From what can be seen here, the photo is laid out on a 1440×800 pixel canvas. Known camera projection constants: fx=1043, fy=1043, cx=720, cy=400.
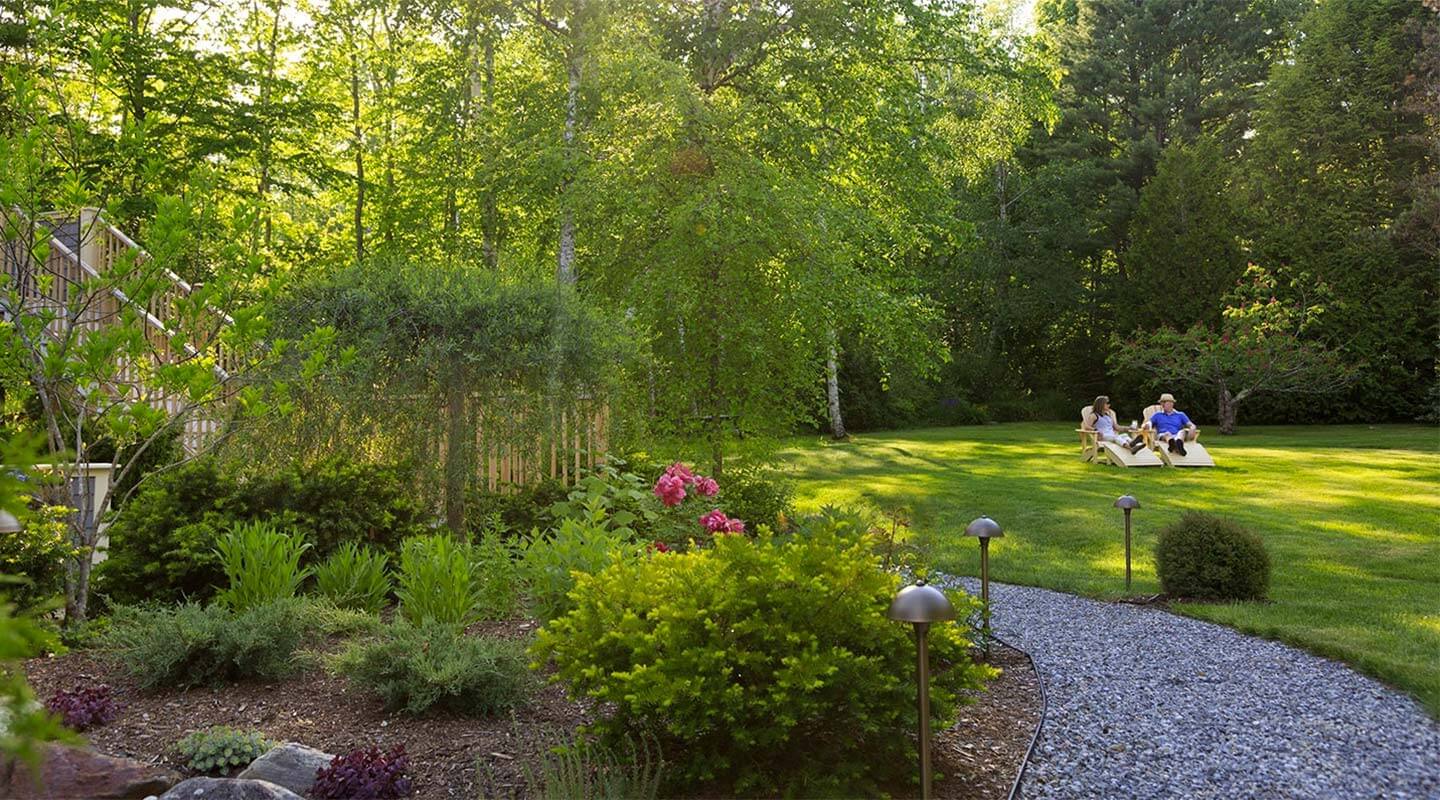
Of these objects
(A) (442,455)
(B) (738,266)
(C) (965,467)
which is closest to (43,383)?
(A) (442,455)

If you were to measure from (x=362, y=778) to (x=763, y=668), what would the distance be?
125 centimetres

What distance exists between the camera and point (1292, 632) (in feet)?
17.7

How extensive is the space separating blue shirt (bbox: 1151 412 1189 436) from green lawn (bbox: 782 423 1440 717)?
0.94 m

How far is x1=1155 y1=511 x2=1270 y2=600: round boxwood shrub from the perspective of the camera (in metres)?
6.32

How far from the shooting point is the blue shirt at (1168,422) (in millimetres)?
14570

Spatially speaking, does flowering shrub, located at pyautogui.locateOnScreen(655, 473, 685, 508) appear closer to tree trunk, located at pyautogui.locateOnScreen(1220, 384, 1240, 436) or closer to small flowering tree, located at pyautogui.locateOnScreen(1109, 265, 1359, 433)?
small flowering tree, located at pyautogui.locateOnScreen(1109, 265, 1359, 433)

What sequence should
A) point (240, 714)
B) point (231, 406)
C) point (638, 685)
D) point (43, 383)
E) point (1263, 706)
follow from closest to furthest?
point (638, 685), point (240, 714), point (1263, 706), point (43, 383), point (231, 406)

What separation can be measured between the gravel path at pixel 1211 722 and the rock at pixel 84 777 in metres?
2.74

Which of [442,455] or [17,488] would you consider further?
[442,455]

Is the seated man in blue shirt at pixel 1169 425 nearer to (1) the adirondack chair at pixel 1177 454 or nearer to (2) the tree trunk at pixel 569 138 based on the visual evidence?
(1) the adirondack chair at pixel 1177 454

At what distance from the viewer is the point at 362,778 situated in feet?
10.3

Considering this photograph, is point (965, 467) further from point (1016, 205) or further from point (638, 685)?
point (1016, 205)

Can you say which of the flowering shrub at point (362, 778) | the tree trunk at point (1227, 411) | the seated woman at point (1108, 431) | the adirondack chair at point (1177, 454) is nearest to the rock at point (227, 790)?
the flowering shrub at point (362, 778)

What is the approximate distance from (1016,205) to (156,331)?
71.7 feet
